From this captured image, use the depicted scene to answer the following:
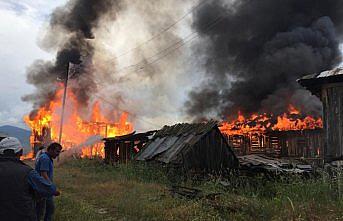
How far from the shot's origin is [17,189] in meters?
3.38

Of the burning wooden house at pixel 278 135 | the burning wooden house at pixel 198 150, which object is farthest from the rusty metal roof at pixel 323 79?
the burning wooden house at pixel 278 135

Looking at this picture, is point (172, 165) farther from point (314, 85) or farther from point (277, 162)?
point (314, 85)

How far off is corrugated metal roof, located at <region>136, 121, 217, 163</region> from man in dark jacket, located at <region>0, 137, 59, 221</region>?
1104cm

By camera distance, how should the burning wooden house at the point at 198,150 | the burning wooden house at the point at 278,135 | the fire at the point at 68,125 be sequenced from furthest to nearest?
the fire at the point at 68,125 < the burning wooden house at the point at 278,135 < the burning wooden house at the point at 198,150

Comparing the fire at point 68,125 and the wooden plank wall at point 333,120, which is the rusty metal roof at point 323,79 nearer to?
the wooden plank wall at point 333,120

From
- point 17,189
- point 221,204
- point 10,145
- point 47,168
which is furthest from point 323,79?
point 17,189

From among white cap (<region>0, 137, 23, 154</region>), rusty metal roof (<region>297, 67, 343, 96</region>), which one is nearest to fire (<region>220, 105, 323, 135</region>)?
rusty metal roof (<region>297, 67, 343, 96</region>)

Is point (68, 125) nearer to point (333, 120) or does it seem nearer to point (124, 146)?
point (124, 146)

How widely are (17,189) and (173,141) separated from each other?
1337 centimetres

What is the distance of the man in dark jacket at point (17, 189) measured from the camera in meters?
3.34

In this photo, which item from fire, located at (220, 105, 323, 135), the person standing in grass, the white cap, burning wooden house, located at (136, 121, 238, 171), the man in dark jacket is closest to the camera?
the man in dark jacket

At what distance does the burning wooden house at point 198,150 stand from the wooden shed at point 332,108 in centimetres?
612

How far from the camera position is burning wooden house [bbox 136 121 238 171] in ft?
48.3

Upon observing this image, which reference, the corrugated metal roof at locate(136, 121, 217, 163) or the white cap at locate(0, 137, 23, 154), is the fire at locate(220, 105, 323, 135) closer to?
the corrugated metal roof at locate(136, 121, 217, 163)
